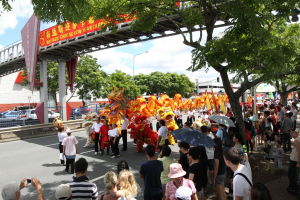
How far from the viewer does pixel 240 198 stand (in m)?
3.62

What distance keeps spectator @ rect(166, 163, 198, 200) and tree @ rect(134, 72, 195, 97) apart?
54160 mm

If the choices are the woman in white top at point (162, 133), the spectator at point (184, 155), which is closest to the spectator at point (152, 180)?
the spectator at point (184, 155)

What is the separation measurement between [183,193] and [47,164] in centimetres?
733

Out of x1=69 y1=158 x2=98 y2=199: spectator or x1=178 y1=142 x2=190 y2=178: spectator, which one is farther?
x1=178 y1=142 x2=190 y2=178: spectator

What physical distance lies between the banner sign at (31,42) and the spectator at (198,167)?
15.5 metres

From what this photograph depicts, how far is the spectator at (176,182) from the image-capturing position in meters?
3.96

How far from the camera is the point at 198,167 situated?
476 centimetres

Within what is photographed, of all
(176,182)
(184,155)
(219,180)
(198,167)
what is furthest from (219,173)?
(176,182)

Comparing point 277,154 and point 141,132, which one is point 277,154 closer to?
point 277,154

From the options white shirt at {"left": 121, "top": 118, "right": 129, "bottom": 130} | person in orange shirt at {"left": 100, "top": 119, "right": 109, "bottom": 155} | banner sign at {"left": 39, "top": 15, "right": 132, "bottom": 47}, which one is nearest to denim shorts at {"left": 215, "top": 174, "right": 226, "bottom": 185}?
person in orange shirt at {"left": 100, "top": 119, "right": 109, "bottom": 155}

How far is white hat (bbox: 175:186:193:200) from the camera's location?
382 cm

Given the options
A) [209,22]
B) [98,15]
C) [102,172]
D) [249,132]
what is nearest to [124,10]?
[98,15]

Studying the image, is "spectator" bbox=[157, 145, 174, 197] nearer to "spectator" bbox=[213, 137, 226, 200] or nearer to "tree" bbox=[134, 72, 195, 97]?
"spectator" bbox=[213, 137, 226, 200]

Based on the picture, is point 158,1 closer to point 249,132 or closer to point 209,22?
point 209,22
